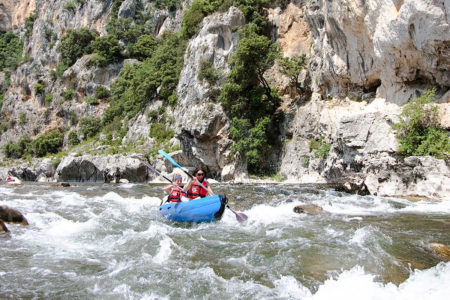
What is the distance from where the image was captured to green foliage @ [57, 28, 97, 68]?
1795 inches

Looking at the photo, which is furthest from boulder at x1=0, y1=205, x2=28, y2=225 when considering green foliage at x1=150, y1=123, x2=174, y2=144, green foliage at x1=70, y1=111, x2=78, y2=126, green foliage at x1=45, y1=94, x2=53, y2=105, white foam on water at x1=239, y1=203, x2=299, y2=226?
green foliage at x1=45, y1=94, x2=53, y2=105

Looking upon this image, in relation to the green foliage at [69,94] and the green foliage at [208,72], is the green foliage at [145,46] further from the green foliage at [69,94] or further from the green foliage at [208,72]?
the green foliage at [208,72]

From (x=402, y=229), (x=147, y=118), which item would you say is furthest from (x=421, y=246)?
(x=147, y=118)

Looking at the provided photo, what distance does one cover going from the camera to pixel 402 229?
6.66 m

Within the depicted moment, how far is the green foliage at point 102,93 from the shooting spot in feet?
133

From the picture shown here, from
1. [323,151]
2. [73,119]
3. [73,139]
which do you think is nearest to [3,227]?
[323,151]

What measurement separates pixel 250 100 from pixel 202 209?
13907mm

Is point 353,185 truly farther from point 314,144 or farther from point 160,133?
point 160,133

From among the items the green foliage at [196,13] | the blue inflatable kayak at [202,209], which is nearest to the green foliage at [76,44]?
the green foliage at [196,13]

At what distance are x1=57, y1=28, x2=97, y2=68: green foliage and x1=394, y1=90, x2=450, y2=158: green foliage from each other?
4396 centimetres

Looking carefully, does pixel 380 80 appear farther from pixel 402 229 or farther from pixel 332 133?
pixel 402 229

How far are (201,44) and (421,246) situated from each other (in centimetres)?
2157

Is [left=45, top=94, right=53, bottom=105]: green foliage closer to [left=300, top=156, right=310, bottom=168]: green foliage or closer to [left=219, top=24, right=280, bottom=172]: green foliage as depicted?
[left=219, top=24, right=280, bottom=172]: green foliage

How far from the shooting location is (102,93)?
40.7m
